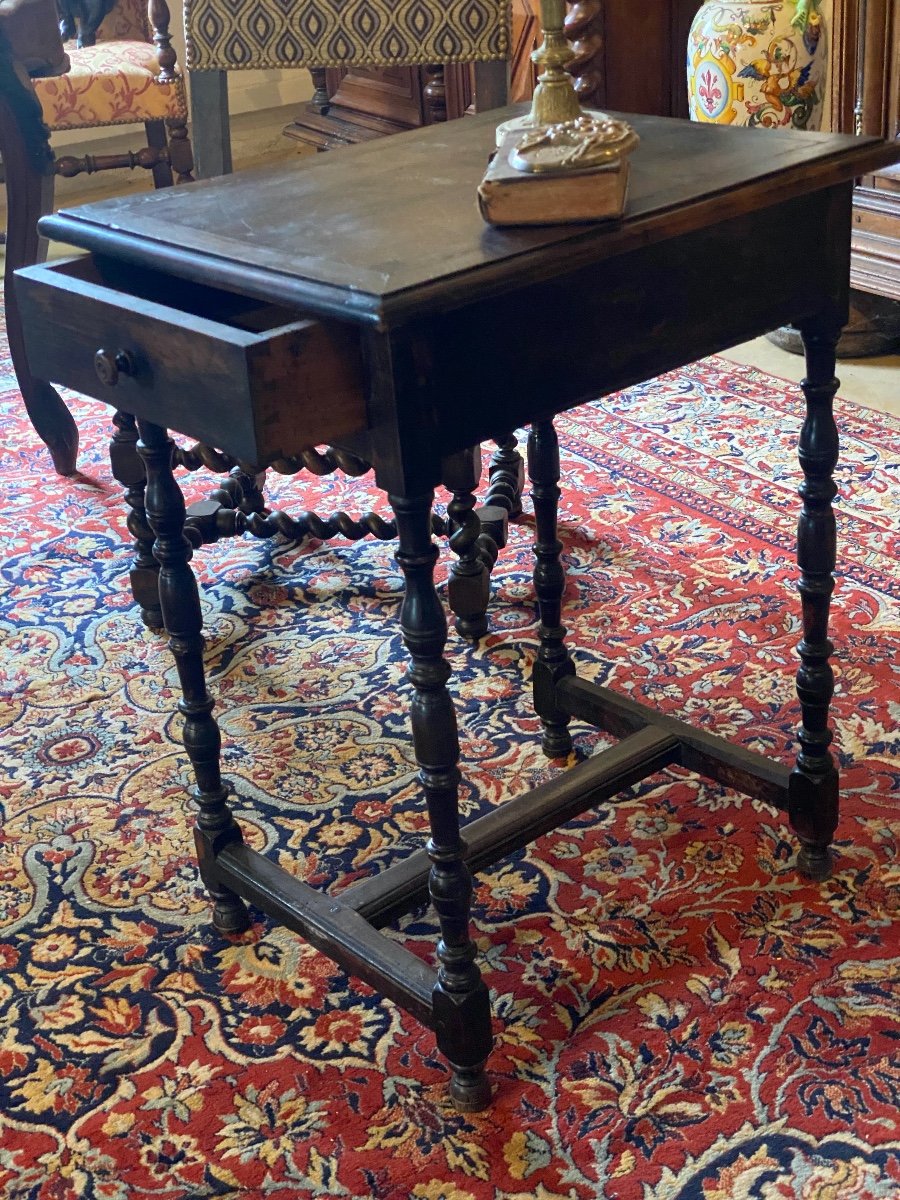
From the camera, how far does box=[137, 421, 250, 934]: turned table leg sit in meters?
1.62

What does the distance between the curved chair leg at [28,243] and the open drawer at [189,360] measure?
67.9 inches

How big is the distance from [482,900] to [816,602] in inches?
23.0

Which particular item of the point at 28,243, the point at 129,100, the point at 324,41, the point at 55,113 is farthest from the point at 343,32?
the point at 55,113

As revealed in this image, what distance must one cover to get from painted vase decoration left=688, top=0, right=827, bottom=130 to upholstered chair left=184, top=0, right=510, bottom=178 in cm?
103

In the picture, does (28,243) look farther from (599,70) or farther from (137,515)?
(599,70)

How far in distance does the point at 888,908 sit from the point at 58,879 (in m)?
1.13

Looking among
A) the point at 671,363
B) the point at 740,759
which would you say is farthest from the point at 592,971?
the point at 671,363

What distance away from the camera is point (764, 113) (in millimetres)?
3609

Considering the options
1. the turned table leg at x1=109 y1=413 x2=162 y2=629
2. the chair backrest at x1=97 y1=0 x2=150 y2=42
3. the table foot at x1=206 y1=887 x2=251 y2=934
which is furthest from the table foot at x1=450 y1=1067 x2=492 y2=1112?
the chair backrest at x1=97 y1=0 x2=150 y2=42

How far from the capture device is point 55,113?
3.89 m

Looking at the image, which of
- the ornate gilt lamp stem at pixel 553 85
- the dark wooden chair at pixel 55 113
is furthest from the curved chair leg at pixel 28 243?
the ornate gilt lamp stem at pixel 553 85

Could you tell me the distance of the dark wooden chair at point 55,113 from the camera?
3.17m

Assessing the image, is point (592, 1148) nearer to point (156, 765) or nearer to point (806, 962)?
point (806, 962)

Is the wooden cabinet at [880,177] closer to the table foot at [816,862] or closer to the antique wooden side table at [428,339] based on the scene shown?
the antique wooden side table at [428,339]
